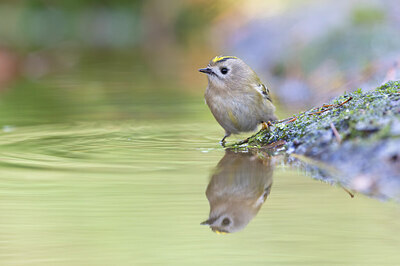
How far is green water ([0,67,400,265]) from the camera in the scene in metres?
3.29

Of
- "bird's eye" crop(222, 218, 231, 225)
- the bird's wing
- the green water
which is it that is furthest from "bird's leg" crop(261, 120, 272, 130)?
"bird's eye" crop(222, 218, 231, 225)

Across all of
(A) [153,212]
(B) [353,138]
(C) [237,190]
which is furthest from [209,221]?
(B) [353,138]

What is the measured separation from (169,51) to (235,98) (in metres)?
13.6

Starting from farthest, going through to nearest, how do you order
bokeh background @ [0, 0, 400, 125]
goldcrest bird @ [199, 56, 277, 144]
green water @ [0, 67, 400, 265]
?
bokeh background @ [0, 0, 400, 125] → goldcrest bird @ [199, 56, 277, 144] → green water @ [0, 67, 400, 265]

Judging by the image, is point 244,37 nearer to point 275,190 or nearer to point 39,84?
point 39,84

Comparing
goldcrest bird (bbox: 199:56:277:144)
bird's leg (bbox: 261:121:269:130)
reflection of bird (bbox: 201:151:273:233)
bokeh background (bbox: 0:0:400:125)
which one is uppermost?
bokeh background (bbox: 0:0:400:125)

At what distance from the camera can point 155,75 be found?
13523mm

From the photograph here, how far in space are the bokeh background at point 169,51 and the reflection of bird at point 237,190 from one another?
2.91m

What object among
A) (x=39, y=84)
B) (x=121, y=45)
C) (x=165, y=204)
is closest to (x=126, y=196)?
(x=165, y=204)

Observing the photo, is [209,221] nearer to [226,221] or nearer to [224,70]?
[226,221]

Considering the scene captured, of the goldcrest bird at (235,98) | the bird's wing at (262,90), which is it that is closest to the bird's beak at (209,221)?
the goldcrest bird at (235,98)

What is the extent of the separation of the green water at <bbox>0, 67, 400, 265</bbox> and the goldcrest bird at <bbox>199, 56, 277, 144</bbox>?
304mm

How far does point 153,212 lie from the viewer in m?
3.98

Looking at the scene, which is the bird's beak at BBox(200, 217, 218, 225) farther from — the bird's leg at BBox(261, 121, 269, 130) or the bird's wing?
the bird's wing
